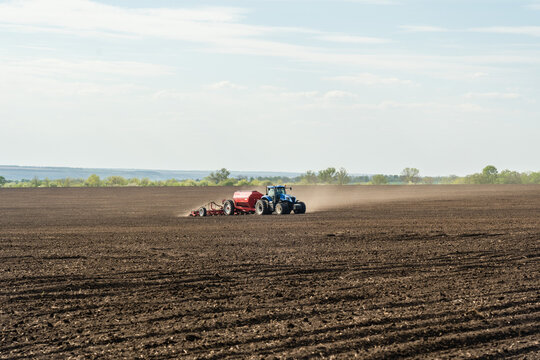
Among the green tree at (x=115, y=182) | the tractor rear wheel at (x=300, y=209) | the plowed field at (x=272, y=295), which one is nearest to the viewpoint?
the plowed field at (x=272, y=295)

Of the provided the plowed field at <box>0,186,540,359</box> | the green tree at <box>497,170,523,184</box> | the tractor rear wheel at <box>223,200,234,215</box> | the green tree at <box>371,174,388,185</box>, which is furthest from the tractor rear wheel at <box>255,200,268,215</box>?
the green tree at <box>497,170,523,184</box>

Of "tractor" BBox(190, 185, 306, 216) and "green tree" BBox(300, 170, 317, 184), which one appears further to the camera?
"green tree" BBox(300, 170, 317, 184)

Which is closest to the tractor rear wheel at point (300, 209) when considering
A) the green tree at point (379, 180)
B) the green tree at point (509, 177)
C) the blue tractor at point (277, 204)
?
the blue tractor at point (277, 204)

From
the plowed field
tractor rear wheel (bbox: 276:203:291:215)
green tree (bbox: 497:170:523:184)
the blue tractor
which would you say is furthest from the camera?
green tree (bbox: 497:170:523:184)

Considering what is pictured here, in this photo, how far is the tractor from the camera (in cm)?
3122

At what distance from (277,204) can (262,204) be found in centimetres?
73

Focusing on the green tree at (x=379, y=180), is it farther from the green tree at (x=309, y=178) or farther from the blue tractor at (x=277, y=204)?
the blue tractor at (x=277, y=204)

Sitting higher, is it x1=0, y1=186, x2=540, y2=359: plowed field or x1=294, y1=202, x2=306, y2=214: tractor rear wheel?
x1=294, y1=202, x2=306, y2=214: tractor rear wheel

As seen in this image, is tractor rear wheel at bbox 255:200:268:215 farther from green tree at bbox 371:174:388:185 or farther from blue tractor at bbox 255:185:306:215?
green tree at bbox 371:174:388:185

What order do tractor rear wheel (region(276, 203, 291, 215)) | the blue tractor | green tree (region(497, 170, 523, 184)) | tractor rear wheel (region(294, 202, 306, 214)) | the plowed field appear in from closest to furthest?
the plowed field
tractor rear wheel (region(276, 203, 291, 215))
the blue tractor
tractor rear wheel (region(294, 202, 306, 214))
green tree (region(497, 170, 523, 184))

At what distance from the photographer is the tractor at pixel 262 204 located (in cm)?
3122

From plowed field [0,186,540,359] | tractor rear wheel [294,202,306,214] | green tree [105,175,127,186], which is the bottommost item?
plowed field [0,186,540,359]

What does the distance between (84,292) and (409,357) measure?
257 inches

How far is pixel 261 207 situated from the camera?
102 feet
